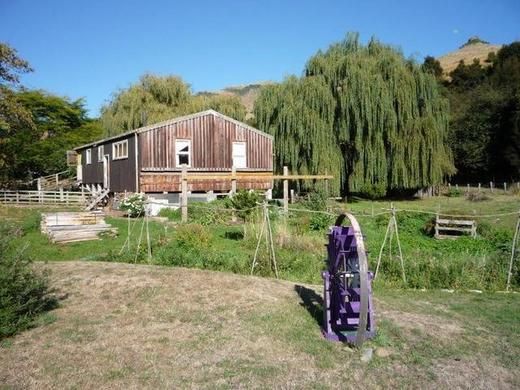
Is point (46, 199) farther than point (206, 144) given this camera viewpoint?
Yes

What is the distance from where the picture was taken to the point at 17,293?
6.46 meters

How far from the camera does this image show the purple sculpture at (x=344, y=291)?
20.7ft

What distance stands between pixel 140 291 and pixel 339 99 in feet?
81.5

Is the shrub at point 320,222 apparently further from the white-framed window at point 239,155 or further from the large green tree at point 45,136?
the large green tree at point 45,136

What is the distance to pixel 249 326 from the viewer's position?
6605mm

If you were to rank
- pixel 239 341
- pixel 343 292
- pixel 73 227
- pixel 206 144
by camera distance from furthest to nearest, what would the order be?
pixel 206 144, pixel 73 227, pixel 343 292, pixel 239 341

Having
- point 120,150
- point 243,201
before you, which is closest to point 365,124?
point 243,201

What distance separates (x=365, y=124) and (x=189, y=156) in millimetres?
10907

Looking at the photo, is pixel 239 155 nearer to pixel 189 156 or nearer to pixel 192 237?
pixel 189 156

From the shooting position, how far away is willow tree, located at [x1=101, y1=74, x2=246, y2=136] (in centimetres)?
3756

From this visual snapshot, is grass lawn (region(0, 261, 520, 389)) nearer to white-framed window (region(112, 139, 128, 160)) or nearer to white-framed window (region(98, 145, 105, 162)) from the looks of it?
white-framed window (region(112, 139, 128, 160))

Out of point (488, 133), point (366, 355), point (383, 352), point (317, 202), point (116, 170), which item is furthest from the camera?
point (488, 133)

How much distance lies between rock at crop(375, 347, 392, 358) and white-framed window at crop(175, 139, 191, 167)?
2235 centimetres

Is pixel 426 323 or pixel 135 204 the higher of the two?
pixel 135 204
